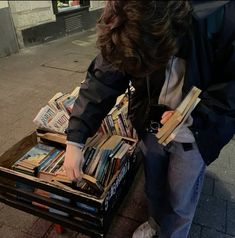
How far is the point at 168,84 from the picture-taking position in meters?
1.24

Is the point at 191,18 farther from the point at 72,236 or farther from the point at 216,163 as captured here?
the point at 216,163

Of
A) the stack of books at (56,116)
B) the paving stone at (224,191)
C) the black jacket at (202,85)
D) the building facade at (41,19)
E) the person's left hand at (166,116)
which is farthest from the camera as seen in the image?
the building facade at (41,19)

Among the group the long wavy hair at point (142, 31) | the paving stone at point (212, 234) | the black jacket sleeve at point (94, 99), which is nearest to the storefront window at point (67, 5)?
the black jacket sleeve at point (94, 99)

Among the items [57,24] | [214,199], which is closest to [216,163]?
[214,199]

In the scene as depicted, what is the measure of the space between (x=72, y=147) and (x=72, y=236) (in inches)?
27.8

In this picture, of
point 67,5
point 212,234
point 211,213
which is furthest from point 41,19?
point 212,234

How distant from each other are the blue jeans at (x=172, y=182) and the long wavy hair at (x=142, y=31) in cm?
44

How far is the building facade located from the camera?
16.7 feet

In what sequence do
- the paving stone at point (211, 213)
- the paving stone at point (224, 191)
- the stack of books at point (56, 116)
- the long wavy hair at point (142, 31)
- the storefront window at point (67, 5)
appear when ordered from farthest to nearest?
1. the storefront window at point (67, 5)
2. the paving stone at point (224, 191)
3. the paving stone at point (211, 213)
4. the stack of books at point (56, 116)
5. the long wavy hair at point (142, 31)

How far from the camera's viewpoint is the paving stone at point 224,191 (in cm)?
214

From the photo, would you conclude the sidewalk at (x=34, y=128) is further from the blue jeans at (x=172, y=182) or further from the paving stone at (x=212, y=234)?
the blue jeans at (x=172, y=182)

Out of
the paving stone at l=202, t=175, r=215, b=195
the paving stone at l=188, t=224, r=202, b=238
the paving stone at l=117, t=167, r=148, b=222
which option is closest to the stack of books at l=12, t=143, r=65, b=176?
the paving stone at l=117, t=167, r=148, b=222

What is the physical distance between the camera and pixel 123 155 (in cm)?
162

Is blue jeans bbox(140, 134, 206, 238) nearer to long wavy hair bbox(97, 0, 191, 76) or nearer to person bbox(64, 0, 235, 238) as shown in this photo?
person bbox(64, 0, 235, 238)
